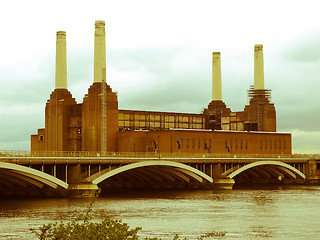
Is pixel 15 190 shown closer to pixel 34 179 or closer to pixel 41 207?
pixel 34 179

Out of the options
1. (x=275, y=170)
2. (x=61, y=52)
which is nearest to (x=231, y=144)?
(x=275, y=170)

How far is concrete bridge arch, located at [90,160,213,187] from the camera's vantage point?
82.2 m

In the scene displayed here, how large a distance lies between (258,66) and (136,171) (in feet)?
156

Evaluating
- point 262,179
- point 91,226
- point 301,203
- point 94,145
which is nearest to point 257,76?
point 262,179

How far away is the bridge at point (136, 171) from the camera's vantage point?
224ft

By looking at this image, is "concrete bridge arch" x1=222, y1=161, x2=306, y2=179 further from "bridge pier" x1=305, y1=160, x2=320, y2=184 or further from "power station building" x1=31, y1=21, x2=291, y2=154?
"power station building" x1=31, y1=21, x2=291, y2=154

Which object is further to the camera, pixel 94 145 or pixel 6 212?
pixel 94 145

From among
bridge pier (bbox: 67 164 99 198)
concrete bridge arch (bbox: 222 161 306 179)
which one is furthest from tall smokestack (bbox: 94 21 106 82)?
bridge pier (bbox: 67 164 99 198)

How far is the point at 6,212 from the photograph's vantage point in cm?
5466

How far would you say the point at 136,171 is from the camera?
92875 millimetres

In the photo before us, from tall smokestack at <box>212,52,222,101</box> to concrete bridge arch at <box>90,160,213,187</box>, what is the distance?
42252 millimetres

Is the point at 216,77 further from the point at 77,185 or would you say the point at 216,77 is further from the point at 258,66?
the point at 77,185

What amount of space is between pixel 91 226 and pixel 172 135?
8520 cm

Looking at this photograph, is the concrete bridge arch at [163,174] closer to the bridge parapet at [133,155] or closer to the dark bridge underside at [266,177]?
the bridge parapet at [133,155]
